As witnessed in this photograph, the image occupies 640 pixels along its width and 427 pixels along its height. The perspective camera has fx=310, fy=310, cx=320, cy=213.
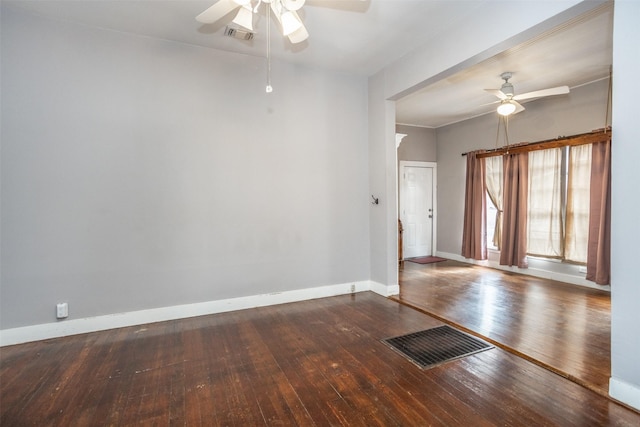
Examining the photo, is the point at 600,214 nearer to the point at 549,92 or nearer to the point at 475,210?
the point at 549,92

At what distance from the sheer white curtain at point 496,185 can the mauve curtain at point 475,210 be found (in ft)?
0.29

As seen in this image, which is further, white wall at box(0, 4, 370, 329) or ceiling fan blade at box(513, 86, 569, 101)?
ceiling fan blade at box(513, 86, 569, 101)

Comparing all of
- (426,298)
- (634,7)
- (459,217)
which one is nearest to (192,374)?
(426,298)

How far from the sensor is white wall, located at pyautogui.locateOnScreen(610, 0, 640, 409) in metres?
1.83

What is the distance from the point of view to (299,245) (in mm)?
4023

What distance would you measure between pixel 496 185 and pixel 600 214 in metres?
1.73

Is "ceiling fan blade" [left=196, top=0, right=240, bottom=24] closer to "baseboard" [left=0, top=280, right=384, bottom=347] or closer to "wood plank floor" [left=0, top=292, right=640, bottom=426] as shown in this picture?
"wood plank floor" [left=0, top=292, right=640, bottom=426]

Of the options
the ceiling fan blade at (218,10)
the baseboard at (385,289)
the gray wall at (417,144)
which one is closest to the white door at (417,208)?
the gray wall at (417,144)

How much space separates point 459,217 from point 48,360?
261 inches

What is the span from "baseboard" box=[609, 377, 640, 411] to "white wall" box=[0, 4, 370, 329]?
2.81m

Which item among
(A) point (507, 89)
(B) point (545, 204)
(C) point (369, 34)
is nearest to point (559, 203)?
(B) point (545, 204)

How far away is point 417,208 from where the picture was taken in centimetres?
695

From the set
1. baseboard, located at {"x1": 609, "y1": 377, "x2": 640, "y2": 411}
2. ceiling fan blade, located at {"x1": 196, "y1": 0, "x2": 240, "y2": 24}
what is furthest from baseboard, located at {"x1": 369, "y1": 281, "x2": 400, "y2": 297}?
ceiling fan blade, located at {"x1": 196, "y1": 0, "x2": 240, "y2": 24}

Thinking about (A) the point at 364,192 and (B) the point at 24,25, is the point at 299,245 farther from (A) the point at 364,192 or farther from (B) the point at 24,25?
(B) the point at 24,25
